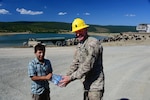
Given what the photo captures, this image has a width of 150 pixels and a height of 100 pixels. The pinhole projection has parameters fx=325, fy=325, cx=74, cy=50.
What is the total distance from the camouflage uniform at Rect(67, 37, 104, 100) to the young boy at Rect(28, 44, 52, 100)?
468 mm

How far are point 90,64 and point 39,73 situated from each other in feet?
2.98

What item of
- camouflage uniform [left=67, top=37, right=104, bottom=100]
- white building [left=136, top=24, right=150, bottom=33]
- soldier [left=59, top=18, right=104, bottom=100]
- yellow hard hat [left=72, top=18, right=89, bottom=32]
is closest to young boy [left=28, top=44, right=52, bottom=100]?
soldier [left=59, top=18, right=104, bottom=100]

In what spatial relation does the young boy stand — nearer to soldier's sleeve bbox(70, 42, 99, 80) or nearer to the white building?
soldier's sleeve bbox(70, 42, 99, 80)

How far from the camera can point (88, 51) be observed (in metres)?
5.53

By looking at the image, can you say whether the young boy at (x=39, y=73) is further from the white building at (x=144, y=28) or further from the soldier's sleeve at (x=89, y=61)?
the white building at (x=144, y=28)

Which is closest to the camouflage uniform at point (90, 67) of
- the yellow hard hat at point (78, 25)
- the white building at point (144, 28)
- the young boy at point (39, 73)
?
the yellow hard hat at point (78, 25)

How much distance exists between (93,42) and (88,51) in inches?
6.9

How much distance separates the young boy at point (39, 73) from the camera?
558 cm

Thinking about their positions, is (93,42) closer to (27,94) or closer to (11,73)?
(27,94)

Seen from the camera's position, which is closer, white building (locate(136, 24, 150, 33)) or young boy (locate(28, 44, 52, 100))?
young boy (locate(28, 44, 52, 100))

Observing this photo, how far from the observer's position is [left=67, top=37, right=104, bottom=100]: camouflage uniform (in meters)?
5.50

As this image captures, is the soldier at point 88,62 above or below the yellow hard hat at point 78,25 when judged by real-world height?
below

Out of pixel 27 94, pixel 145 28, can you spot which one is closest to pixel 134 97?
pixel 27 94

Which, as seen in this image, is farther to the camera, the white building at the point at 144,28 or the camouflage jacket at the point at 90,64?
the white building at the point at 144,28
